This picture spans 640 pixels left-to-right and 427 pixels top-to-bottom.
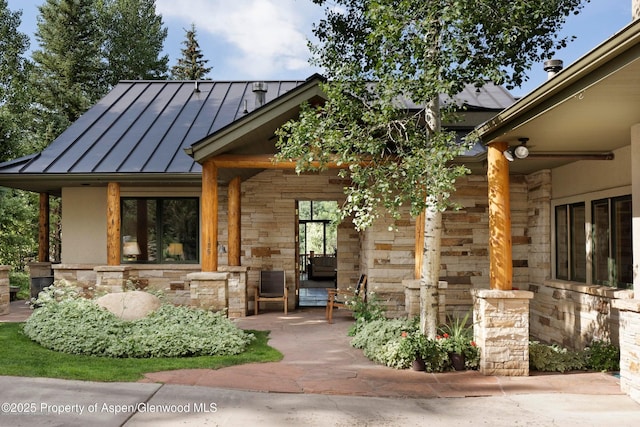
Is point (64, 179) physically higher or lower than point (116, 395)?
higher

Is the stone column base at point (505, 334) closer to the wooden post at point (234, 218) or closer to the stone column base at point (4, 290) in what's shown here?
the wooden post at point (234, 218)

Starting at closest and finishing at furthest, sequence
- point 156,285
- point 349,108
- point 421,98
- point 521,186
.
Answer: point 421,98, point 349,108, point 521,186, point 156,285

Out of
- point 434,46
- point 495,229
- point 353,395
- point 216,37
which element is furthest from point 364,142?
point 216,37

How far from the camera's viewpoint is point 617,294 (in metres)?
6.41

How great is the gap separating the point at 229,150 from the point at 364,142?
119 inches

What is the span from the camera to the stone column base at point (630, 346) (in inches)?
196

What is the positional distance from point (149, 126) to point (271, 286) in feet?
14.2

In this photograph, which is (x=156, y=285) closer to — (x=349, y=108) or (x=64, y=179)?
(x=64, y=179)

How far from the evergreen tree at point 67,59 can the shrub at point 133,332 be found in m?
16.6

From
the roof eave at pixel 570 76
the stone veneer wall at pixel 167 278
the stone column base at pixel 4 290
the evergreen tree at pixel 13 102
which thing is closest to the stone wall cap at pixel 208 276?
the stone veneer wall at pixel 167 278

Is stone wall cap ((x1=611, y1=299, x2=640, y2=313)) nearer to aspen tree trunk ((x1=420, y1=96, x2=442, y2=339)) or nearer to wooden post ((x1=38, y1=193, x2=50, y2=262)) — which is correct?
aspen tree trunk ((x1=420, y1=96, x2=442, y2=339))

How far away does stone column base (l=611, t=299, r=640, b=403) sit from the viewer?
499 cm

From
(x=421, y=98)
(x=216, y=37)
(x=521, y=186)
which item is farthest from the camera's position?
(x=216, y=37)

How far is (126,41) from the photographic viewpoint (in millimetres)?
25422
